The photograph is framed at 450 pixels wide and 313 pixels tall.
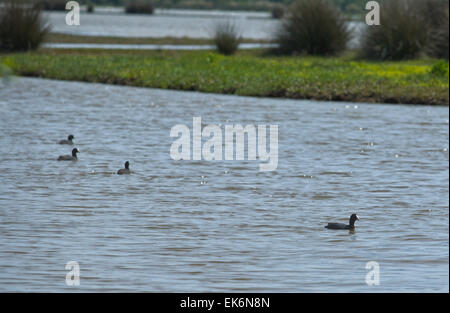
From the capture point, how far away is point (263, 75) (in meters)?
30.9

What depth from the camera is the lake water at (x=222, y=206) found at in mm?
9375

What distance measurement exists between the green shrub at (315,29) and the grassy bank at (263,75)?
4.56 ft

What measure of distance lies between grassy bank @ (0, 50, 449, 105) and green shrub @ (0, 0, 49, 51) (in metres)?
1.12

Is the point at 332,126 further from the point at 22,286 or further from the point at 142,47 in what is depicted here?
the point at 142,47

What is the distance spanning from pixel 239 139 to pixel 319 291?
465 inches

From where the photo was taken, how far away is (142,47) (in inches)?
1770

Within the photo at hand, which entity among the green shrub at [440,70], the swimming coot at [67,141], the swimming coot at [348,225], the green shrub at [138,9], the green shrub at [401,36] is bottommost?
the swimming coot at [348,225]

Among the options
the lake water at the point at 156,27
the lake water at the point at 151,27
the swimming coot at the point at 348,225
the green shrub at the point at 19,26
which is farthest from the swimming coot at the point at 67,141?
the lake water at the point at 151,27

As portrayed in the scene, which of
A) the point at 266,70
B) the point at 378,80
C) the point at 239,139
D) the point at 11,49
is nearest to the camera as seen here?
the point at 239,139

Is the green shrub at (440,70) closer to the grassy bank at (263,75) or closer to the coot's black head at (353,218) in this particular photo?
the grassy bank at (263,75)

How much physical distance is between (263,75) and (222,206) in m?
18.1

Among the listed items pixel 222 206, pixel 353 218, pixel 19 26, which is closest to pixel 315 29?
pixel 19 26

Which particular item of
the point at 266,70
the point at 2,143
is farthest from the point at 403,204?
the point at 266,70

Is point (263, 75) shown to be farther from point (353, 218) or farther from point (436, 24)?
point (353, 218)
